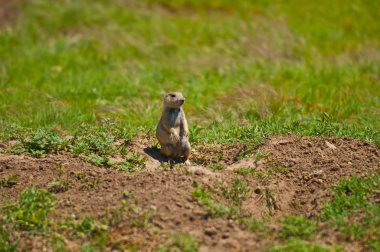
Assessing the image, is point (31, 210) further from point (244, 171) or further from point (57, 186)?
point (244, 171)

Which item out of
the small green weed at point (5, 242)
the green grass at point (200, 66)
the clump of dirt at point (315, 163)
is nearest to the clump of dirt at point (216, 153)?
the green grass at point (200, 66)

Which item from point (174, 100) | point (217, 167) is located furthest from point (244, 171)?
point (174, 100)

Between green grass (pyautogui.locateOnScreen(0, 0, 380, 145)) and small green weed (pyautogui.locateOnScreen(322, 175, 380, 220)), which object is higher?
small green weed (pyautogui.locateOnScreen(322, 175, 380, 220))

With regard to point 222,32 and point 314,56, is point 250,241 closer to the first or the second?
point 314,56

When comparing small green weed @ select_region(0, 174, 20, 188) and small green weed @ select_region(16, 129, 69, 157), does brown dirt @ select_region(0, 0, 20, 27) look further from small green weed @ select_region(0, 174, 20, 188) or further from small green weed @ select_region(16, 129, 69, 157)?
small green weed @ select_region(0, 174, 20, 188)

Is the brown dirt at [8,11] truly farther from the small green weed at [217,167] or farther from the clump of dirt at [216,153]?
the small green weed at [217,167]

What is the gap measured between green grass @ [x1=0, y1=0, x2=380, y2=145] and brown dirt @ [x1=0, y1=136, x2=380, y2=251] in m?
0.40

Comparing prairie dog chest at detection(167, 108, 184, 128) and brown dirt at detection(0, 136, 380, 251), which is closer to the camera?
brown dirt at detection(0, 136, 380, 251)

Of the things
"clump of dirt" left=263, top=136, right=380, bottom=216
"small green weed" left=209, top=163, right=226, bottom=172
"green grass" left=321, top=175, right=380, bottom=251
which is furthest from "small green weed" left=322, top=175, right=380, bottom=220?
"small green weed" left=209, top=163, right=226, bottom=172

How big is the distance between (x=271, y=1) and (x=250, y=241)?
34.3 feet

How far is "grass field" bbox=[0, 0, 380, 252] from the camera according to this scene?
17.8 ft

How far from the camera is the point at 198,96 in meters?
9.23

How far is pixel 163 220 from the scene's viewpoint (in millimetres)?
5398

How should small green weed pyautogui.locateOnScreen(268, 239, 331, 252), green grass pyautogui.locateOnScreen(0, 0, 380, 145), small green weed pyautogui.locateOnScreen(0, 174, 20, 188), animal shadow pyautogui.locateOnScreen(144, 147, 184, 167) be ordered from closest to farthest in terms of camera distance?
small green weed pyautogui.locateOnScreen(268, 239, 331, 252)
small green weed pyautogui.locateOnScreen(0, 174, 20, 188)
animal shadow pyautogui.locateOnScreen(144, 147, 184, 167)
green grass pyautogui.locateOnScreen(0, 0, 380, 145)
